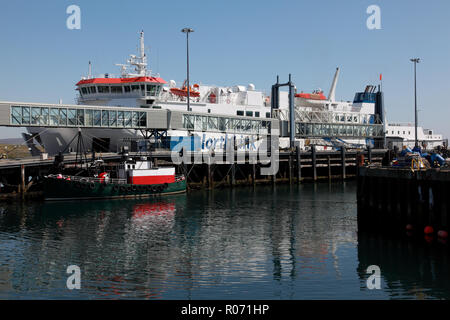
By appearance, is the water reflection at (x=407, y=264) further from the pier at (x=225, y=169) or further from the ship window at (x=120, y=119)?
the ship window at (x=120, y=119)

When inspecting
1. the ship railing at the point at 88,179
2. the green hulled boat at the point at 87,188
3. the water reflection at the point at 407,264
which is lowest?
the water reflection at the point at 407,264

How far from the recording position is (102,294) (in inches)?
779

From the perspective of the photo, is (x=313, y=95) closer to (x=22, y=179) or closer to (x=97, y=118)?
(x=97, y=118)

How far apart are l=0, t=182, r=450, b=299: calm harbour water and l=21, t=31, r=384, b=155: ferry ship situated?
1881cm

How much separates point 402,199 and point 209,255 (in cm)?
1332

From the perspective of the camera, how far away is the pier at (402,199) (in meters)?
27.8

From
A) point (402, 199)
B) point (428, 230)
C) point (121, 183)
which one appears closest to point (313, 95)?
point (121, 183)

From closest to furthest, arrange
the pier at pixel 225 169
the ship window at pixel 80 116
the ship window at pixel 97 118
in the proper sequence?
the pier at pixel 225 169
the ship window at pixel 80 116
the ship window at pixel 97 118

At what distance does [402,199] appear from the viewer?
30672 mm

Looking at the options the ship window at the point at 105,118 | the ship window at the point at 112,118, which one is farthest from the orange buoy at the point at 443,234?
the ship window at the point at 105,118

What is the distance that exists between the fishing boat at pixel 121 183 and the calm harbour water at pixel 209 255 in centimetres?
491
